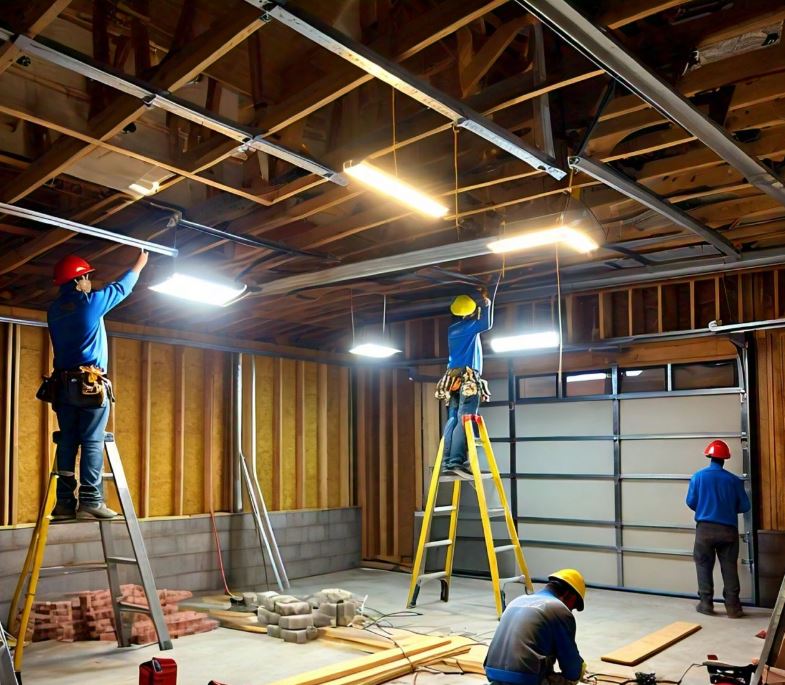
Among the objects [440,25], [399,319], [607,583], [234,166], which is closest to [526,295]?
[399,319]

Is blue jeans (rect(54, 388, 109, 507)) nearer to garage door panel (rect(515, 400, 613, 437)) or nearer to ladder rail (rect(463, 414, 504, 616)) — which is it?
ladder rail (rect(463, 414, 504, 616))

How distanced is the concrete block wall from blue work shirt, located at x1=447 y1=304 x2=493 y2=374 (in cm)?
393

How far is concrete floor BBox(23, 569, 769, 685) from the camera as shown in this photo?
623cm

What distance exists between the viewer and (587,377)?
10.4 m

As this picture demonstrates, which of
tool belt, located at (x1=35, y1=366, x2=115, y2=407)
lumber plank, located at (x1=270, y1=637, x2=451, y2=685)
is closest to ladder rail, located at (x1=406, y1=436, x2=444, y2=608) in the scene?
lumber plank, located at (x1=270, y1=637, x2=451, y2=685)

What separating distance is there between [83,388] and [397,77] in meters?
3.60

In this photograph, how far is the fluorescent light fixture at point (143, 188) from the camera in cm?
555

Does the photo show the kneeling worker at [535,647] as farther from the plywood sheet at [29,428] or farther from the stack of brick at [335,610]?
the plywood sheet at [29,428]

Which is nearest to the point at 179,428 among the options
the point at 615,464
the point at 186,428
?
the point at 186,428

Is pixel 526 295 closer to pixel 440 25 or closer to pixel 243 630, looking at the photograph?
pixel 243 630

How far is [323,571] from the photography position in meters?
11.4

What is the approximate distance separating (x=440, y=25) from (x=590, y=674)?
16.1ft

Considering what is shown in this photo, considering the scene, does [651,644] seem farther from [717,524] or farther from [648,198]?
[648,198]

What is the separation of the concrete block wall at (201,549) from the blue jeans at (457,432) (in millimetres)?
3353
